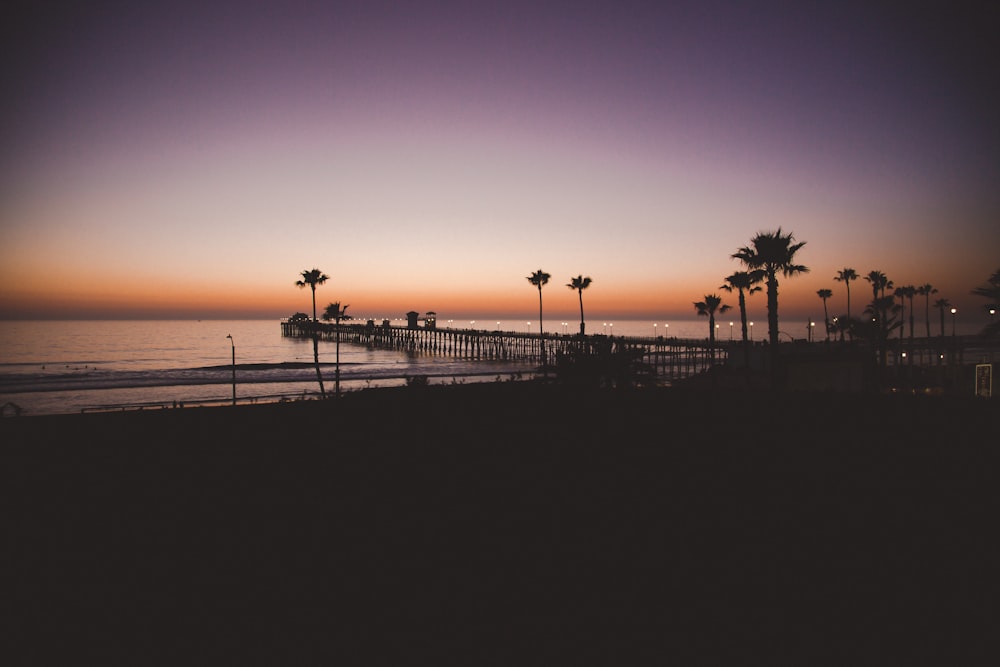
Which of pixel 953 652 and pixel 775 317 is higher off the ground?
pixel 775 317

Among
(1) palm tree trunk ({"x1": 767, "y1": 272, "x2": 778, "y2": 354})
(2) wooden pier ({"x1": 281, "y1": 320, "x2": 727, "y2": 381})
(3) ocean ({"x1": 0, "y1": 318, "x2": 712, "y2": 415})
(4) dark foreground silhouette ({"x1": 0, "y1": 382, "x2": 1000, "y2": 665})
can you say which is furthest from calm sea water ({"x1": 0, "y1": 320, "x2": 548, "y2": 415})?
(4) dark foreground silhouette ({"x1": 0, "y1": 382, "x2": 1000, "y2": 665})

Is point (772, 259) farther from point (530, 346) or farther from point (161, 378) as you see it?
point (530, 346)

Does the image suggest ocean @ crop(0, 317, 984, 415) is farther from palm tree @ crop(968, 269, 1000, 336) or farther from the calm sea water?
palm tree @ crop(968, 269, 1000, 336)

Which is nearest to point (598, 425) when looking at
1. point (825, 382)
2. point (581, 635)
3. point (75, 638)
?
point (581, 635)

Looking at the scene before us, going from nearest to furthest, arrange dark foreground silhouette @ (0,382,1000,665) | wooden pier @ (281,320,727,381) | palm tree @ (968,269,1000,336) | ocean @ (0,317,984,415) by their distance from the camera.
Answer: dark foreground silhouette @ (0,382,1000,665), palm tree @ (968,269,1000,336), ocean @ (0,317,984,415), wooden pier @ (281,320,727,381)

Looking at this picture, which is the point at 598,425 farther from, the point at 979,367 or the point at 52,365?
the point at 52,365

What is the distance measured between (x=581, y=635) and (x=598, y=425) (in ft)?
30.1

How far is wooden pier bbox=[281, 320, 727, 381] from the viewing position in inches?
1682

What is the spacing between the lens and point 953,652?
14.3 ft

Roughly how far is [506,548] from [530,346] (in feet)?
289

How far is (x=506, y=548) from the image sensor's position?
21.2 ft

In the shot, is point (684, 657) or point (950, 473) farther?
point (950, 473)

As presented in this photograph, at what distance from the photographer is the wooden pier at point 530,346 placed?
140 feet

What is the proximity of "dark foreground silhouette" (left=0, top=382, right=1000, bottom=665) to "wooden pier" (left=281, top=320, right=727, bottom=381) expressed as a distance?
14.1 meters
